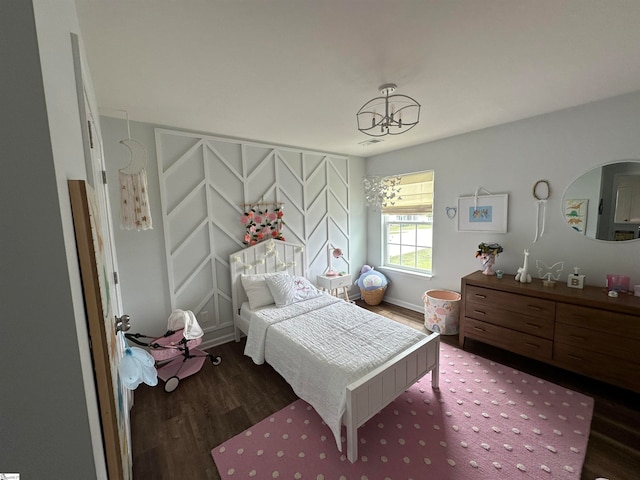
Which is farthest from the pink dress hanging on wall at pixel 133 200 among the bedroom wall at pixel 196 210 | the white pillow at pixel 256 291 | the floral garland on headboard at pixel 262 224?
the white pillow at pixel 256 291

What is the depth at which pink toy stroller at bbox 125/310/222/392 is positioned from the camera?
2412 millimetres

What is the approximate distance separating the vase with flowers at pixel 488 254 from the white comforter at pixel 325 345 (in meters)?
1.38

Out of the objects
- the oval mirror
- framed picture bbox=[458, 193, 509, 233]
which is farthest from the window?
the oval mirror

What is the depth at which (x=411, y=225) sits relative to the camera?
4086 mm

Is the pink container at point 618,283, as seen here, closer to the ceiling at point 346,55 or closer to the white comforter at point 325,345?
the ceiling at point 346,55

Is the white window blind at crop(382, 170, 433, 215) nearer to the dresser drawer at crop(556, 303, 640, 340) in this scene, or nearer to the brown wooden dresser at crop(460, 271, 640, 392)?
the brown wooden dresser at crop(460, 271, 640, 392)

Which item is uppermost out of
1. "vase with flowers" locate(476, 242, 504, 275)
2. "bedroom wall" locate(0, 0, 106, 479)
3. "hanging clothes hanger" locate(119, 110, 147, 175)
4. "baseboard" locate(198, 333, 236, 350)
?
"hanging clothes hanger" locate(119, 110, 147, 175)

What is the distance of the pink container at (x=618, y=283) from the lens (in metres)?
2.25

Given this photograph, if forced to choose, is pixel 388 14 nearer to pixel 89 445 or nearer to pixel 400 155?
pixel 89 445

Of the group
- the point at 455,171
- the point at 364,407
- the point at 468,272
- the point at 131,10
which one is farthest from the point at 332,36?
the point at 468,272

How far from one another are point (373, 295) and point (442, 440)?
2.48 metres

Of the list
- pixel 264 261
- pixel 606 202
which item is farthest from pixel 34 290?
pixel 606 202

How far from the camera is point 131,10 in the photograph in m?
1.21

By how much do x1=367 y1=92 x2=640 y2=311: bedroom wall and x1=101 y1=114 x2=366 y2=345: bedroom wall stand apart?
1.87 meters
